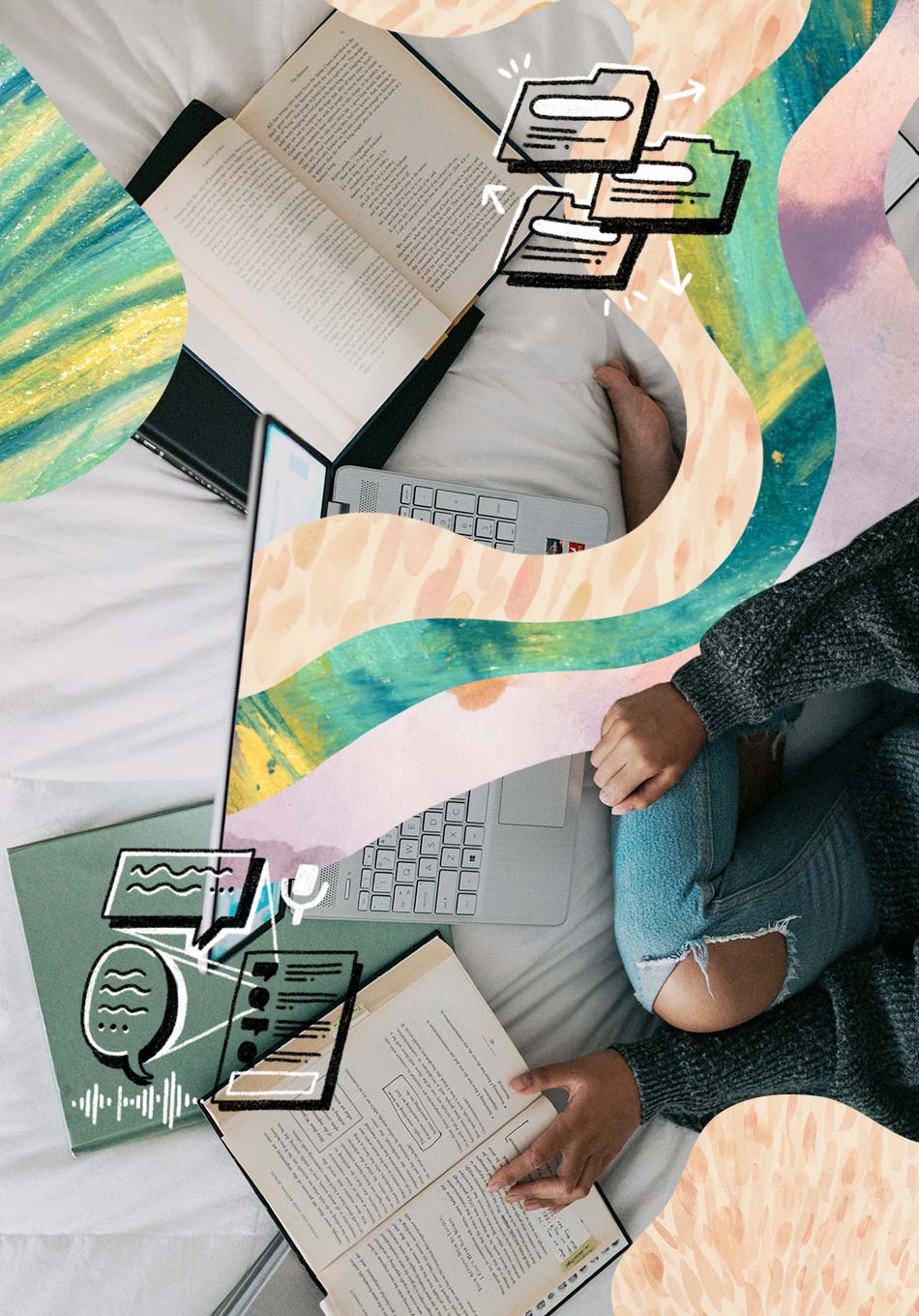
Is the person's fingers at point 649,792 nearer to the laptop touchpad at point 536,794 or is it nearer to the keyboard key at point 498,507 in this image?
the laptop touchpad at point 536,794

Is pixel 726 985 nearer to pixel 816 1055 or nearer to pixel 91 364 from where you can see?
pixel 816 1055

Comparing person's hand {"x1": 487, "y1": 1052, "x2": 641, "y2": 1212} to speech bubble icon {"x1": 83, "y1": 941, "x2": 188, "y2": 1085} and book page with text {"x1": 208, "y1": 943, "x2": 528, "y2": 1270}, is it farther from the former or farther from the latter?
speech bubble icon {"x1": 83, "y1": 941, "x2": 188, "y2": 1085}

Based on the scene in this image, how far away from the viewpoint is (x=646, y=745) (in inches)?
25.8

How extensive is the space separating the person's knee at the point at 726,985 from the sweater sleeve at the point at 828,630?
18cm

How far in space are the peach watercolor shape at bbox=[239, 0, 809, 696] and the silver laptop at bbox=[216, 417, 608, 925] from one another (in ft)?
→ 0.05

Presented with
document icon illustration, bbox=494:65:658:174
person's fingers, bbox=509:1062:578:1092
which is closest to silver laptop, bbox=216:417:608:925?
person's fingers, bbox=509:1062:578:1092

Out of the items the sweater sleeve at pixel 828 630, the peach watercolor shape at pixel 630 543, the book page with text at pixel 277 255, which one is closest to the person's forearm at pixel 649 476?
the peach watercolor shape at pixel 630 543

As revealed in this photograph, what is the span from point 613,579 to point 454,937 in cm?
28

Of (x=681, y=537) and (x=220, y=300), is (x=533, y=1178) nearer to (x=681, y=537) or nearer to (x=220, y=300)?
(x=681, y=537)

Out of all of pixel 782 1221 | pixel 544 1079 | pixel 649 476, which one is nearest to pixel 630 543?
pixel 649 476

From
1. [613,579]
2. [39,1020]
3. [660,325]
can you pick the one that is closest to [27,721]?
[39,1020]

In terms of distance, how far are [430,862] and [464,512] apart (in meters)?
0.25

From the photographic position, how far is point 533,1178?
69 centimetres

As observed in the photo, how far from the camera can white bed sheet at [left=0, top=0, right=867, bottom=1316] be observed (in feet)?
2.17
